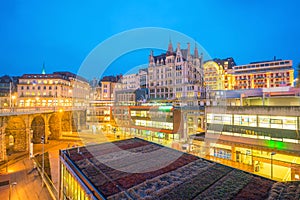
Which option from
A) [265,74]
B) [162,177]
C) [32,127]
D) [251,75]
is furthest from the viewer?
[251,75]

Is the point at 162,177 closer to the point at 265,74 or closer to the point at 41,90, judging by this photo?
the point at 41,90

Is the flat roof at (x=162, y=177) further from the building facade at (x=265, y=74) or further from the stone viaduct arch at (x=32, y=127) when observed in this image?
the building facade at (x=265, y=74)

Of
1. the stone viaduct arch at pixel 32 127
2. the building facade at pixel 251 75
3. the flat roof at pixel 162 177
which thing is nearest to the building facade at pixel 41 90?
the stone viaduct arch at pixel 32 127

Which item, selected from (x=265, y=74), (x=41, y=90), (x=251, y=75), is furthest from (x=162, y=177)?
(x=251, y=75)

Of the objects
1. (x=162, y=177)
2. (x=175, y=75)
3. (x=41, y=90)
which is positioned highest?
(x=175, y=75)

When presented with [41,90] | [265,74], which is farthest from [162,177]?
[265,74]

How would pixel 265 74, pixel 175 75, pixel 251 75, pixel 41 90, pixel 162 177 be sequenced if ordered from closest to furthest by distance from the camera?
pixel 162 177
pixel 175 75
pixel 265 74
pixel 41 90
pixel 251 75

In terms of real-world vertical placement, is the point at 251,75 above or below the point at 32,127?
above

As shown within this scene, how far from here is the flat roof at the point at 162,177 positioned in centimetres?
874

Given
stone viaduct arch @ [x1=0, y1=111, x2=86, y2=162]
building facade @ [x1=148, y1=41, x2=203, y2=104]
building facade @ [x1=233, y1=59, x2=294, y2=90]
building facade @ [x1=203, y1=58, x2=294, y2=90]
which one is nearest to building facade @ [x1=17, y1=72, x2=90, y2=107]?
stone viaduct arch @ [x1=0, y1=111, x2=86, y2=162]

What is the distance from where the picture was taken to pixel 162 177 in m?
10.6

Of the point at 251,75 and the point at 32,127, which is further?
the point at 251,75

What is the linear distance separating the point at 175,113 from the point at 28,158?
94.3 ft

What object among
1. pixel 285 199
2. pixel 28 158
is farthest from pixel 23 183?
pixel 285 199
